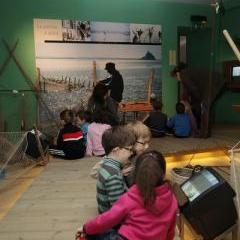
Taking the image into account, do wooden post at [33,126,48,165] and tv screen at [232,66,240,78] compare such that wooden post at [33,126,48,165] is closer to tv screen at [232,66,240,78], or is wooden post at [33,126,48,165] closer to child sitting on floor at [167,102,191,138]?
child sitting on floor at [167,102,191,138]

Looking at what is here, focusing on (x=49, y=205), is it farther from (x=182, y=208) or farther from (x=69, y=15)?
(x=69, y=15)

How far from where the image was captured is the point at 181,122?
583 centimetres

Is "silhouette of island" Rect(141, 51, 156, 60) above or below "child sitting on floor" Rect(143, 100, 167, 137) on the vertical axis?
above

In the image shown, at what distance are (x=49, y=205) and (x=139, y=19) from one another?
4533 mm

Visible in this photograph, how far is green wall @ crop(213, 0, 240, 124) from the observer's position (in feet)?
23.7

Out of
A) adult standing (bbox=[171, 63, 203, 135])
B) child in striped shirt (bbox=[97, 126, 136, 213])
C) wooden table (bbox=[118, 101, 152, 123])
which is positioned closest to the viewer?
child in striped shirt (bbox=[97, 126, 136, 213])

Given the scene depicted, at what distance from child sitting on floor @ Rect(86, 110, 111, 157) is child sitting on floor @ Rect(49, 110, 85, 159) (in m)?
0.12

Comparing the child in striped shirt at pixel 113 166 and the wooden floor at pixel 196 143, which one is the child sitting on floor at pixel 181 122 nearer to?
the wooden floor at pixel 196 143

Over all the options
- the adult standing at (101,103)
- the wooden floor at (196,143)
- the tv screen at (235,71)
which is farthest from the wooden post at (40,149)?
the tv screen at (235,71)

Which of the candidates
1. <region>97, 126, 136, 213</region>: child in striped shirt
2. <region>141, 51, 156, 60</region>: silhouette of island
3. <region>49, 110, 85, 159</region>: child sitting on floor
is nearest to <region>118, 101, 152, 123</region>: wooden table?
<region>141, 51, 156, 60</region>: silhouette of island

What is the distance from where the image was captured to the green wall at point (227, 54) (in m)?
Answer: 7.21

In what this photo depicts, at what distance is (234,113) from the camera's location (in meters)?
7.46

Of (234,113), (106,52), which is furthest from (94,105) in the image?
(234,113)

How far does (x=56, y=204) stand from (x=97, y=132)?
5.13 ft
